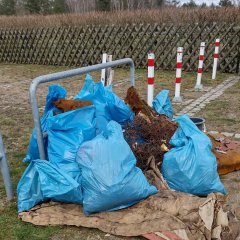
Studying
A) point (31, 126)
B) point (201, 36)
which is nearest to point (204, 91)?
point (201, 36)

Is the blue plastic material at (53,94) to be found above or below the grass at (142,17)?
below

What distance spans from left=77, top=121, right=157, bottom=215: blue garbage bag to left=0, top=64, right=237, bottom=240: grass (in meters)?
0.24

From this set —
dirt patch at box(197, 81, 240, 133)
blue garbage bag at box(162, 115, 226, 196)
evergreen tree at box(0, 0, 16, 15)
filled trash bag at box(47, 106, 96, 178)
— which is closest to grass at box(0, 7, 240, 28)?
dirt patch at box(197, 81, 240, 133)

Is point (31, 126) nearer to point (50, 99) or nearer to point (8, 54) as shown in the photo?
point (50, 99)

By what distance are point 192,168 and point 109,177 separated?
0.72 m

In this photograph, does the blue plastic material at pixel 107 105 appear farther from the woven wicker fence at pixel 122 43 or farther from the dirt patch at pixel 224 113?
the woven wicker fence at pixel 122 43

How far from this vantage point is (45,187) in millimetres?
2498

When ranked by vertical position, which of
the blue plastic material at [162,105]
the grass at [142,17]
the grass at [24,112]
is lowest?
the grass at [24,112]

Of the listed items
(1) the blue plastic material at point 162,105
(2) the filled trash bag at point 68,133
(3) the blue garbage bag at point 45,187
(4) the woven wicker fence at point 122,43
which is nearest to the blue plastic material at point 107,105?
(2) the filled trash bag at point 68,133

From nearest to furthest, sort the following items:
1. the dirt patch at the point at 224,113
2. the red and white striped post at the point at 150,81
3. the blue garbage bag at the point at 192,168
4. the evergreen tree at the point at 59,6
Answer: the blue garbage bag at the point at 192,168 < the dirt patch at the point at 224,113 < the red and white striped post at the point at 150,81 < the evergreen tree at the point at 59,6

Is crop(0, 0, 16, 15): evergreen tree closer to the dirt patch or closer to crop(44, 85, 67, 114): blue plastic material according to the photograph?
the dirt patch

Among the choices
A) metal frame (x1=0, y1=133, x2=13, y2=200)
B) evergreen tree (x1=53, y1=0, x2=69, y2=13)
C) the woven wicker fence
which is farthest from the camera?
evergreen tree (x1=53, y1=0, x2=69, y2=13)

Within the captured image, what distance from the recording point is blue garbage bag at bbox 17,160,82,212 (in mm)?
2467

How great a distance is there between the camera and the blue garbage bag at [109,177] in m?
2.36
